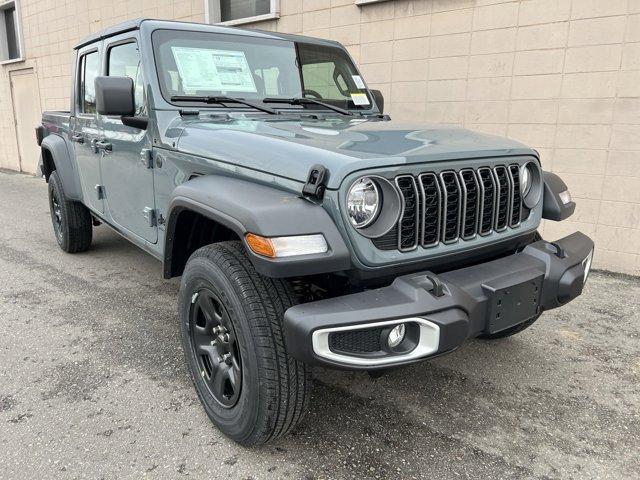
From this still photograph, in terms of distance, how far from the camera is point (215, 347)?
93.6 inches

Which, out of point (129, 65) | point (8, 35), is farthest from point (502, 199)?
point (8, 35)

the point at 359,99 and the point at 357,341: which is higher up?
the point at 359,99

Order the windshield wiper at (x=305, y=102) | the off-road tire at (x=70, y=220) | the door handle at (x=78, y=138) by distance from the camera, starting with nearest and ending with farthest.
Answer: the windshield wiper at (x=305, y=102) < the door handle at (x=78, y=138) < the off-road tire at (x=70, y=220)

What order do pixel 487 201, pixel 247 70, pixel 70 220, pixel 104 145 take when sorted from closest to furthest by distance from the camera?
pixel 487 201
pixel 247 70
pixel 104 145
pixel 70 220

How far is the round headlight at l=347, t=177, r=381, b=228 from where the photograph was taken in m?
1.92

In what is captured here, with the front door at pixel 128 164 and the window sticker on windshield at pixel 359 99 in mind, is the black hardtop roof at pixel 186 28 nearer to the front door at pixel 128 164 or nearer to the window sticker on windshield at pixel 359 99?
the front door at pixel 128 164

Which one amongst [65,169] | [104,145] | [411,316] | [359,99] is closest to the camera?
[411,316]

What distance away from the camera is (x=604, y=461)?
7.35 ft

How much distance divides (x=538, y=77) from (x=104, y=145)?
3.93 m

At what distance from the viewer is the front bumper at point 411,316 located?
1752mm

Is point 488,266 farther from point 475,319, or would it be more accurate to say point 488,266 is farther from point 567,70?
point 567,70

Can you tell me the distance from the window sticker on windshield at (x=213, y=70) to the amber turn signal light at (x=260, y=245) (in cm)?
155

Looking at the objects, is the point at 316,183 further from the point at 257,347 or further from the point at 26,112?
the point at 26,112

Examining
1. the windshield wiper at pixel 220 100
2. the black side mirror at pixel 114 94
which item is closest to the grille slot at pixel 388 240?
the windshield wiper at pixel 220 100
